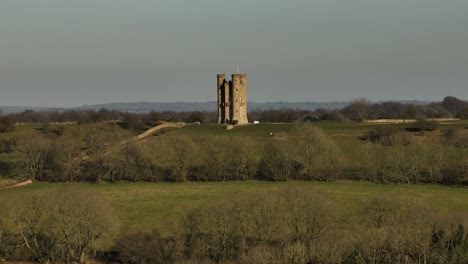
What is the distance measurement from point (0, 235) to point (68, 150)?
40911 mm

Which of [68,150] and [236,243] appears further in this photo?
[68,150]

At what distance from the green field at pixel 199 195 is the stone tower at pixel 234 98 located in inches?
1713

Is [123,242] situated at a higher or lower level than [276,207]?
lower

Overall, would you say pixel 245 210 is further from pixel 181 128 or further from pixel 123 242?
pixel 181 128

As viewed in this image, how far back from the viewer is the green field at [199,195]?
46.1 meters

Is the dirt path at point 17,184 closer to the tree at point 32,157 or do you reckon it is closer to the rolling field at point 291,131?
the tree at point 32,157

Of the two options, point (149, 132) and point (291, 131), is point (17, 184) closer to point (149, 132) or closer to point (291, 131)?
point (149, 132)

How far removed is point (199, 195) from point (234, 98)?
54.0m

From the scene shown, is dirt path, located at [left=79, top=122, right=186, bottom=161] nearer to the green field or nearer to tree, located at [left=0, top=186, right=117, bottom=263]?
the green field

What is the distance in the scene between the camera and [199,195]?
57969mm

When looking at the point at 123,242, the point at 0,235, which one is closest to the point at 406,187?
the point at 123,242

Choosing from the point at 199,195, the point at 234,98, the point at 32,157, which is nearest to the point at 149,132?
the point at 234,98

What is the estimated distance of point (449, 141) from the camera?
75750 mm

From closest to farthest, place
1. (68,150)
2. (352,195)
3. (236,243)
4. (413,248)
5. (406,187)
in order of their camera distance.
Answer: (413,248)
(236,243)
(352,195)
(406,187)
(68,150)
